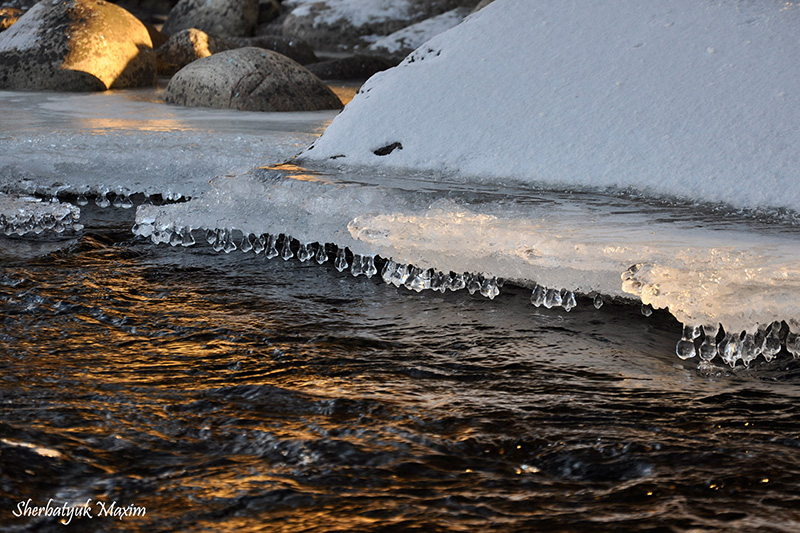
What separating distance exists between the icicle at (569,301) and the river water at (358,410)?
2 centimetres

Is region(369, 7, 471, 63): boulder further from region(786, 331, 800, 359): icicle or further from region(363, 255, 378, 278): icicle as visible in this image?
region(786, 331, 800, 359): icicle

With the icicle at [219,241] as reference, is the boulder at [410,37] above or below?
above

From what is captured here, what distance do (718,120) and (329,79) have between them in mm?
7281

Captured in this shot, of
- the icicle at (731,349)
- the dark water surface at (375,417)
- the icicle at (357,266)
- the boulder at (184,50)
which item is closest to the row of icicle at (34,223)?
the dark water surface at (375,417)

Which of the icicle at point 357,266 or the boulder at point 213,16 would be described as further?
the boulder at point 213,16

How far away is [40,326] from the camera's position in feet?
7.98

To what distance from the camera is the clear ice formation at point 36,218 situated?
3.58m

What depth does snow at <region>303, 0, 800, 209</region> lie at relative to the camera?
9.49 feet

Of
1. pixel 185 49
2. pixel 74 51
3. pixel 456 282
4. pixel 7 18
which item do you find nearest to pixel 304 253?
pixel 456 282

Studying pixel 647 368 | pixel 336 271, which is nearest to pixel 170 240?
pixel 336 271

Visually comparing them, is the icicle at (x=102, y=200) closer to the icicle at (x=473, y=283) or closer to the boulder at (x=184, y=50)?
the icicle at (x=473, y=283)

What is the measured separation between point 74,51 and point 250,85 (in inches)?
95.4

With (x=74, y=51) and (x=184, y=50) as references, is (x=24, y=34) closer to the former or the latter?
(x=74, y=51)

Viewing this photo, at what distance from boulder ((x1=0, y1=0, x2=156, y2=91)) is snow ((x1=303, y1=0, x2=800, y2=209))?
→ 5.06 meters
